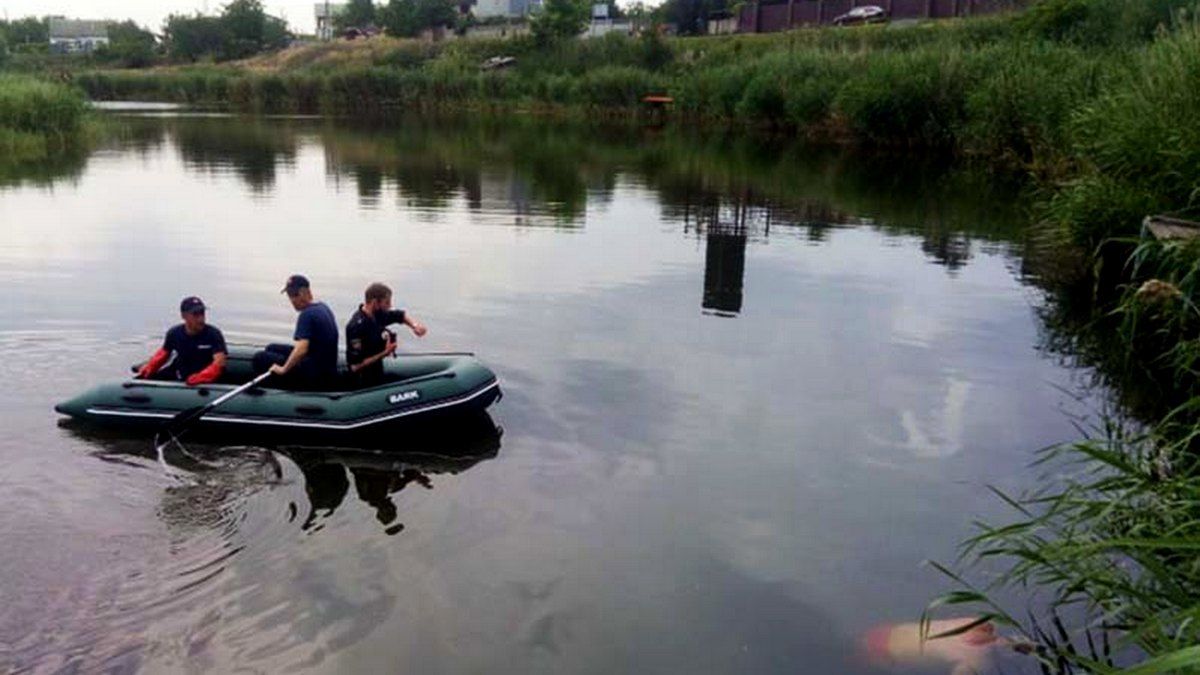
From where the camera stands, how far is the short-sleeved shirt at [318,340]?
742 cm

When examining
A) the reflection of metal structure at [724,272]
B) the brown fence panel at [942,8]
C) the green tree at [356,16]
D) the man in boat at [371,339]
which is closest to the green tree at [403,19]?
the green tree at [356,16]

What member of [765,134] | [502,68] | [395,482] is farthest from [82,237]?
[502,68]

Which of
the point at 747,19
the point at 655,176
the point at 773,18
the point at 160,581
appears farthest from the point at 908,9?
the point at 160,581

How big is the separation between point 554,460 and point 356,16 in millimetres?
96600

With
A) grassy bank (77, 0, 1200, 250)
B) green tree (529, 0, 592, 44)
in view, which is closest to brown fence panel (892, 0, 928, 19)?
grassy bank (77, 0, 1200, 250)

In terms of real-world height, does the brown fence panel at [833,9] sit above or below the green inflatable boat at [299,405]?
above

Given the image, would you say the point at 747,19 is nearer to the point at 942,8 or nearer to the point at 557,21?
the point at 557,21

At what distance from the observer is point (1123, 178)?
1102 cm

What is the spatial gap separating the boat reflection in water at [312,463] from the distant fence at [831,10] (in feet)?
142

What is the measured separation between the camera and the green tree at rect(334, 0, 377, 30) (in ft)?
314

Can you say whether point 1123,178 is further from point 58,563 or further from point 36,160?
point 36,160

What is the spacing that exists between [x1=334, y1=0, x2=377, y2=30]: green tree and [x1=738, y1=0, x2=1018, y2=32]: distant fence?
159 feet

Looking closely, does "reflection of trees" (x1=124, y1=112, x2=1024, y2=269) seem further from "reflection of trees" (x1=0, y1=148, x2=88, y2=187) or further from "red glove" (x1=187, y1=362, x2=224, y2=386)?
"red glove" (x1=187, y1=362, x2=224, y2=386)

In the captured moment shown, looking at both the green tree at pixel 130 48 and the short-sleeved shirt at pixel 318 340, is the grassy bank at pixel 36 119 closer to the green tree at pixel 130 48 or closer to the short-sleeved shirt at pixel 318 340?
the short-sleeved shirt at pixel 318 340
